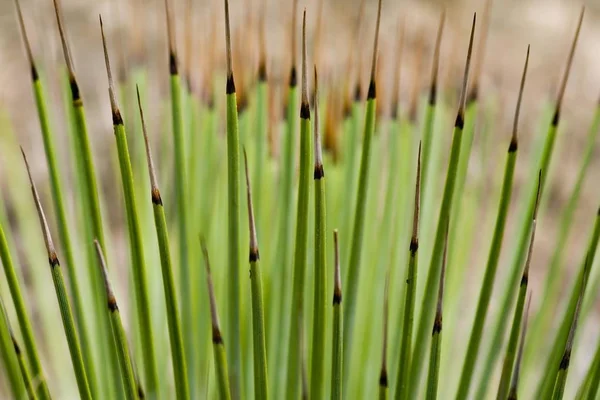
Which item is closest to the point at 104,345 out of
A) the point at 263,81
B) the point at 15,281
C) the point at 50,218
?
the point at 15,281

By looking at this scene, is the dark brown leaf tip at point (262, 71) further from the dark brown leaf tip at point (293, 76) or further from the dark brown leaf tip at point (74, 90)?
the dark brown leaf tip at point (74, 90)

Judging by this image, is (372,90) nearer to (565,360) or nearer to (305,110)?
(305,110)

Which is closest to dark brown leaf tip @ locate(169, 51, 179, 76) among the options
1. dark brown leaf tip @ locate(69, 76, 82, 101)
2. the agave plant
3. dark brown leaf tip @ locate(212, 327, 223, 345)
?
the agave plant

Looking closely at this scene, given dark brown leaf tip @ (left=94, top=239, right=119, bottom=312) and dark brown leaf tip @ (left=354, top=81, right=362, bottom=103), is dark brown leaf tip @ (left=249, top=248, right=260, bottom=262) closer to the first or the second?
dark brown leaf tip @ (left=94, top=239, right=119, bottom=312)

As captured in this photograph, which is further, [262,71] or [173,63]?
[262,71]

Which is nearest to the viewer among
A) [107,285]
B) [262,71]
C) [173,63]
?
[107,285]

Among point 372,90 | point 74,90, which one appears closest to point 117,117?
point 74,90

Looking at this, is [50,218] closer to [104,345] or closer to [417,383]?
[104,345]

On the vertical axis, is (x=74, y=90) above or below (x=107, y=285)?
above
